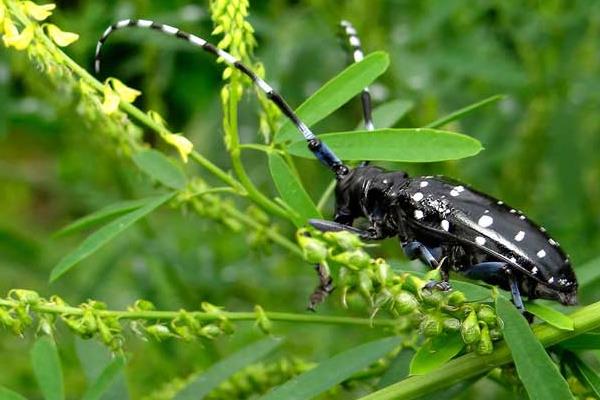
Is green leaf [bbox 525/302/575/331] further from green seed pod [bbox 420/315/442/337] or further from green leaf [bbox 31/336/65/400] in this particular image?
green leaf [bbox 31/336/65/400]

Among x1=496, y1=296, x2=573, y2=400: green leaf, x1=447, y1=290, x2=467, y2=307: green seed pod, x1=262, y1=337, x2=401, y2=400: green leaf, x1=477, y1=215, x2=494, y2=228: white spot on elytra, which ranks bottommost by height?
x1=496, y1=296, x2=573, y2=400: green leaf

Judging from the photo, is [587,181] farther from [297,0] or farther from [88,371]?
[88,371]

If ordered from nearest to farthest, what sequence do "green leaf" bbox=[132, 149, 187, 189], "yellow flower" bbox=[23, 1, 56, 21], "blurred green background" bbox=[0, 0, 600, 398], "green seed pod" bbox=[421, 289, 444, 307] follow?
1. "green seed pod" bbox=[421, 289, 444, 307]
2. "yellow flower" bbox=[23, 1, 56, 21]
3. "green leaf" bbox=[132, 149, 187, 189]
4. "blurred green background" bbox=[0, 0, 600, 398]

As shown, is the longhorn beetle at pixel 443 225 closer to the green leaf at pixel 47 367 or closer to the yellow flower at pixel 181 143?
the yellow flower at pixel 181 143

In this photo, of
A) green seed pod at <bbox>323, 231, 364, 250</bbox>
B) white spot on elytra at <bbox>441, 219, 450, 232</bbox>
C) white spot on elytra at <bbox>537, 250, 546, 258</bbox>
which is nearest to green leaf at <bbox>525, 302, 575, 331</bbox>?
white spot on elytra at <bbox>537, 250, 546, 258</bbox>

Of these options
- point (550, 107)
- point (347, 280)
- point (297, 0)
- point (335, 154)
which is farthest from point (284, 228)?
point (347, 280)

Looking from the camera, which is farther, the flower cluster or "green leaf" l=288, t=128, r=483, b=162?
"green leaf" l=288, t=128, r=483, b=162

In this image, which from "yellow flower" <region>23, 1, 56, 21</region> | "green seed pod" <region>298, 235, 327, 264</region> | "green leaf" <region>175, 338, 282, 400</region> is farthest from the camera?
"green leaf" <region>175, 338, 282, 400</region>

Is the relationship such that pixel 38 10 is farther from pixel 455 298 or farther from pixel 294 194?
pixel 455 298
